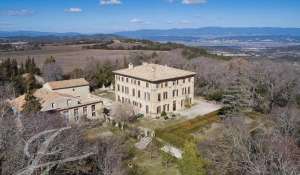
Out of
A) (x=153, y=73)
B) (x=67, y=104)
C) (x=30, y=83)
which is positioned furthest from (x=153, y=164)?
(x=30, y=83)

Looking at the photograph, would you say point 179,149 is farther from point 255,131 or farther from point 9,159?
point 9,159

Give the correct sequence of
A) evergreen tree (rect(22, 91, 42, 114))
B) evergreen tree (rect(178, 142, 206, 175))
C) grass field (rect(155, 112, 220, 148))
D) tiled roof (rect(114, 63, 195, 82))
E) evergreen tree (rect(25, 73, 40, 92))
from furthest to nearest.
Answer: evergreen tree (rect(25, 73, 40, 92)), tiled roof (rect(114, 63, 195, 82)), evergreen tree (rect(22, 91, 42, 114)), grass field (rect(155, 112, 220, 148)), evergreen tree (rect(178, 142, 206, 175))

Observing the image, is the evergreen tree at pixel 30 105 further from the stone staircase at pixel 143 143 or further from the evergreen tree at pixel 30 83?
the evergreen tree at pixel 30 83

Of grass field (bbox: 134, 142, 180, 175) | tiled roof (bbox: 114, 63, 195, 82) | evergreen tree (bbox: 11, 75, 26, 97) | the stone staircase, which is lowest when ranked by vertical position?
grass field (bbox: 134, 142, 180, 175)

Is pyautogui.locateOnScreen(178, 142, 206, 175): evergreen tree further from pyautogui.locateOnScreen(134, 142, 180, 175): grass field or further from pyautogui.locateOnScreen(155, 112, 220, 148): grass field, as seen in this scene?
pyautogui.locateOnScreen(155, 112, 220, 148): grass field

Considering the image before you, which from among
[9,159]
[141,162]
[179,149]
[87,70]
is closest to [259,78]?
[179,149]

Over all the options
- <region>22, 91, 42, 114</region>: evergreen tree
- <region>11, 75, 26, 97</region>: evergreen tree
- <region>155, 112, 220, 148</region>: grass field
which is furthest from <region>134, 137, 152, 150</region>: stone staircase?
<region>11, 75, 26, 97</region>: evergreen tree

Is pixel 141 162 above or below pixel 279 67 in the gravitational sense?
below

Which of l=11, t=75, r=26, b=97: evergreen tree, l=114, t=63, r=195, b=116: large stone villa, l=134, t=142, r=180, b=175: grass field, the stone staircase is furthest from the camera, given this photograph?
l=11, t=75, r=26, b=97: evergreen tree
